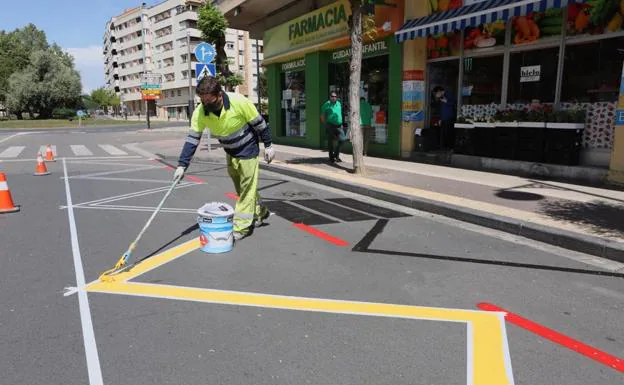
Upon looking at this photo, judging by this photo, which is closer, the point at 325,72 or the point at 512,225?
the point at 512,225

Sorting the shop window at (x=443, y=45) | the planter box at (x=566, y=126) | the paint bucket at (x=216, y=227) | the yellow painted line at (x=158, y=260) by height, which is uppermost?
the shop window at (x=443, y=45)

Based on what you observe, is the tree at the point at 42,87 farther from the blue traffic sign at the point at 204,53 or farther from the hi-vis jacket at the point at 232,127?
the hi-vis jacket at the point at 232,127

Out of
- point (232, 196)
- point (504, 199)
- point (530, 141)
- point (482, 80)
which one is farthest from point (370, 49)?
point (504, 199)

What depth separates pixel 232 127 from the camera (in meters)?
5.40

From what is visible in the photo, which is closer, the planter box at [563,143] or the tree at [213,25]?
the planter box at [563,143]

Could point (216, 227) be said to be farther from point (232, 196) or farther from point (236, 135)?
point (232, 196)

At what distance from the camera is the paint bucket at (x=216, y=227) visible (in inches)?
196

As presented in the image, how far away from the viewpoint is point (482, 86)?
1109 cm

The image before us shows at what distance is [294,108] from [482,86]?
912 centimetres

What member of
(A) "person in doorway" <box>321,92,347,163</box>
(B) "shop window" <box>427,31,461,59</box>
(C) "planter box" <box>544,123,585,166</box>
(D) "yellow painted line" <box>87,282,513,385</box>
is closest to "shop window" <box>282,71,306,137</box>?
(A) "person in doorway" <box>321,92,347,163</box>

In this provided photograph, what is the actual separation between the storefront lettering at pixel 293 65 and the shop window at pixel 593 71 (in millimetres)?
10155

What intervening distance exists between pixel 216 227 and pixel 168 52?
85329 mm

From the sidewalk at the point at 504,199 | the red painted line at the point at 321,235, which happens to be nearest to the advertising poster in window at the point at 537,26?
the sidewalk at the point at 504,199

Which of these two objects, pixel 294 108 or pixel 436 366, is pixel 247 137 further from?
pixel 294 108
